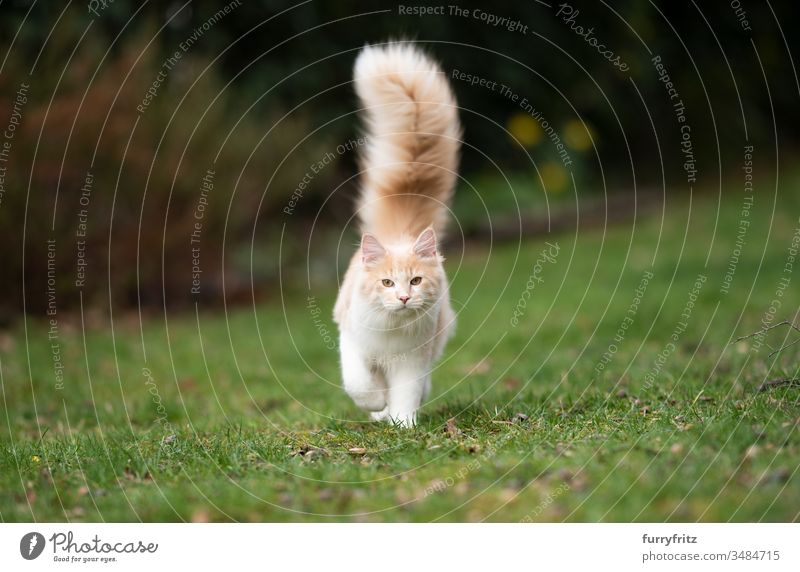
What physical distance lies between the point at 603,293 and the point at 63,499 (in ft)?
29.1

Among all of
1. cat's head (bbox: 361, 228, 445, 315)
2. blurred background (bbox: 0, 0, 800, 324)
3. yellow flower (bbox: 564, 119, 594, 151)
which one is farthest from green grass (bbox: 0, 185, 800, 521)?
yellow flower (bbox: 564, 119, 594, 151)

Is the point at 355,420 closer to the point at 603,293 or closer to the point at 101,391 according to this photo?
the point at 101,391

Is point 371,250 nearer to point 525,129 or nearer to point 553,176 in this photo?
point 525,129

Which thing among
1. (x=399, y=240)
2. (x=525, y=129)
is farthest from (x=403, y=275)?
(x=525, y=129)

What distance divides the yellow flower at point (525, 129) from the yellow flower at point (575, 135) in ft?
2.33

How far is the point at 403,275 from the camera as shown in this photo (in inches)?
223

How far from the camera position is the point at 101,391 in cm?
862

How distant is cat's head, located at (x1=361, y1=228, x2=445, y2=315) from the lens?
563 centimetres

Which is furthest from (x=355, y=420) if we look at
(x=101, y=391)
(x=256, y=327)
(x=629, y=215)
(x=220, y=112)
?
(x=629, y=215)

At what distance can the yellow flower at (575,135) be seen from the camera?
18688 mm

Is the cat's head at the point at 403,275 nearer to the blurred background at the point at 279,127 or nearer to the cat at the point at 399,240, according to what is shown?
the cat at the point at 399,240
